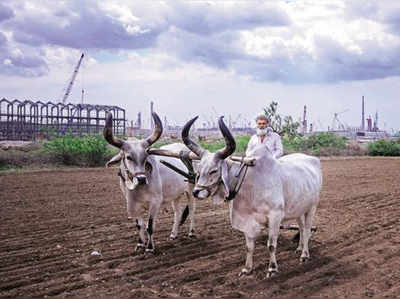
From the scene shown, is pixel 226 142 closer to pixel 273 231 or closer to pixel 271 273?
pixel 273 231

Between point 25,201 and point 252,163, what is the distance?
26.0 ft

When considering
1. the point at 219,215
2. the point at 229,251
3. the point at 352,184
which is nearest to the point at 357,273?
the point at 229,251

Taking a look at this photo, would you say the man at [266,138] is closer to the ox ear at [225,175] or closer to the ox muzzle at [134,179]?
the ox ear at [225,175]

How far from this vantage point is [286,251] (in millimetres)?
8023

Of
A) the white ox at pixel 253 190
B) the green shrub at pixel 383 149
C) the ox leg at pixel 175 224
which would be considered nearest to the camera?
the white ox at pixel 253 190

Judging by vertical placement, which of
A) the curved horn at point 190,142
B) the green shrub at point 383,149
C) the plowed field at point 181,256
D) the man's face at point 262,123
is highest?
the man's face at point 262,123

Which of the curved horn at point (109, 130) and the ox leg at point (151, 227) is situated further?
the ox leg at point (151, 227)

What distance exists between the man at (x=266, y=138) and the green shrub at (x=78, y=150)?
15.1 m

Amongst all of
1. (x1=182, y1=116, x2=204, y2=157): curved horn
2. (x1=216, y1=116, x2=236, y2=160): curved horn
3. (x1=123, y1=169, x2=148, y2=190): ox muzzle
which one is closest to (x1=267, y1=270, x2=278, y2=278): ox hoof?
(x1=216, y1=116, x2=236, y2=160): curved horn

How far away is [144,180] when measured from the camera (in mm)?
7230

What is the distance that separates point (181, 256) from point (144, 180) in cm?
140

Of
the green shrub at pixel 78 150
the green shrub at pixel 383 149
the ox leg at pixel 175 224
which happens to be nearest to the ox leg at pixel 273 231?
the ox leg at pixel 175 224

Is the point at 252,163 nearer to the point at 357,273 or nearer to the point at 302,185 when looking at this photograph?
the point at 302,185

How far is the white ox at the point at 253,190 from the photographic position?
250 inches
